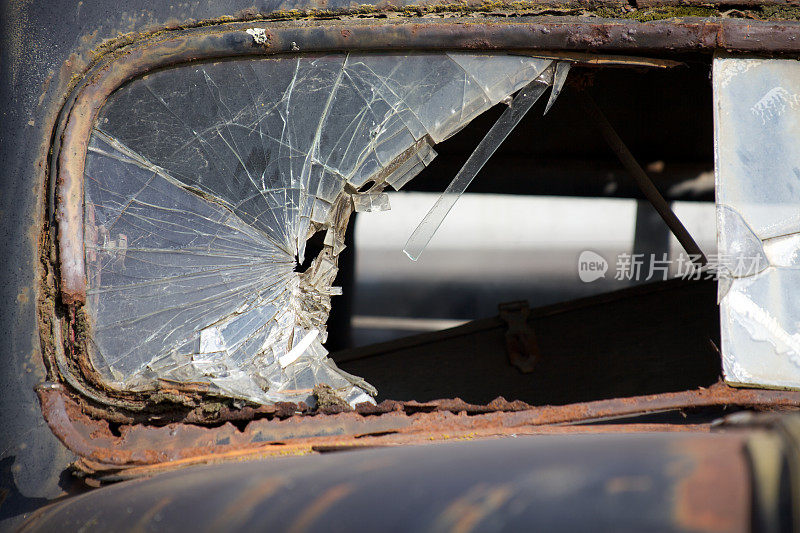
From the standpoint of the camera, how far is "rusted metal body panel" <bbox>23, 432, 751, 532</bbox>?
2.51 ft

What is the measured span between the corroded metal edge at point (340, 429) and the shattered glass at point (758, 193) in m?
0.20

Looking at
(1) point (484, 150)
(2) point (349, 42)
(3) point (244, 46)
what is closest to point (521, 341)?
(1) point (484, 150)

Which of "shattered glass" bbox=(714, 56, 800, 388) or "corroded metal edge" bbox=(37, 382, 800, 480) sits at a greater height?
"shattered glass" bbox=(714, 56, 800, 388)

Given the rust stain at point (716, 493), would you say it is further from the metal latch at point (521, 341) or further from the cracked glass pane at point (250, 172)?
the metal latch at point (521, 341)

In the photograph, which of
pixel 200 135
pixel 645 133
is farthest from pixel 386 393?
pixel 645 133

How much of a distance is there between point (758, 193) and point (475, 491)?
3.58ft

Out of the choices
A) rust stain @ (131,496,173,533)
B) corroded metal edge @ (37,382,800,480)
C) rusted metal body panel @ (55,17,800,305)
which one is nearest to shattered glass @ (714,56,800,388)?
rusted metal body panel @ (55,17,800,305)

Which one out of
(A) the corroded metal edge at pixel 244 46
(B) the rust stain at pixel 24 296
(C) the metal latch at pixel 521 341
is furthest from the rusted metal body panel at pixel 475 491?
(C) the metal latch at pixel 521 341

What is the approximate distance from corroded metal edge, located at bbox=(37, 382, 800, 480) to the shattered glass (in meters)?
0.20

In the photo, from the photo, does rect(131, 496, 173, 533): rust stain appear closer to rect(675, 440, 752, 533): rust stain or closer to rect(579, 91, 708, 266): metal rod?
rect(675, 440, 752, 533): rust stain

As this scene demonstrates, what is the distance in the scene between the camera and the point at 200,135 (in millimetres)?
1541

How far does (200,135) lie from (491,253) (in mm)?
2826

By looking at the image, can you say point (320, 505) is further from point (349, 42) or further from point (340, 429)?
point (349, 42)

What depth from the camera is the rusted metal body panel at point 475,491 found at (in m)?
0.76
